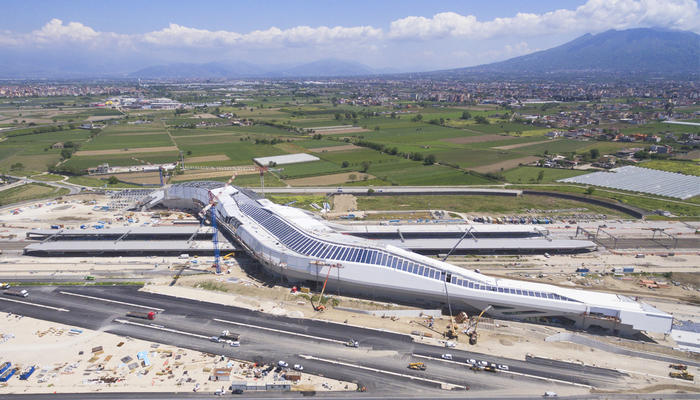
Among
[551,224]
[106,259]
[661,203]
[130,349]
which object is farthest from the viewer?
[661,203]

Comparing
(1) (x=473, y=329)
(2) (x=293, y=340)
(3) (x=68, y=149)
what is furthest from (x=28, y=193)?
(1) (x=473, y=329)

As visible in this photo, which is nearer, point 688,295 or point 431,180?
point 688,295

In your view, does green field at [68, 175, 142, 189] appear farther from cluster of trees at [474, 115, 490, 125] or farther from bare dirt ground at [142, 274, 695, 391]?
cluster of trees at [474, 115, 490, 125]

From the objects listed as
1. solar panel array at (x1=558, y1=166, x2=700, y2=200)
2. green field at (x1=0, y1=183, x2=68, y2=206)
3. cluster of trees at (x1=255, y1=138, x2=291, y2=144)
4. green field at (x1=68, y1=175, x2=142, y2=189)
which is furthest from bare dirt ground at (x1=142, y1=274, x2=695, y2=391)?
cluster of trees at (x1=255, y1=138, x2=291, y2=144)

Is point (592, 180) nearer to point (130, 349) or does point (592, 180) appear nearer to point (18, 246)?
point (130, 349)

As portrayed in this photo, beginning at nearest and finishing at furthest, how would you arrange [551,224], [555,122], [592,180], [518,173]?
[551,224], [592,180], [518,173], [555,122]

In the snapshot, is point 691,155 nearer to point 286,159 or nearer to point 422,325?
point 286,159

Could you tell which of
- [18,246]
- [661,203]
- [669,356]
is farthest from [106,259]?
[661,203]
